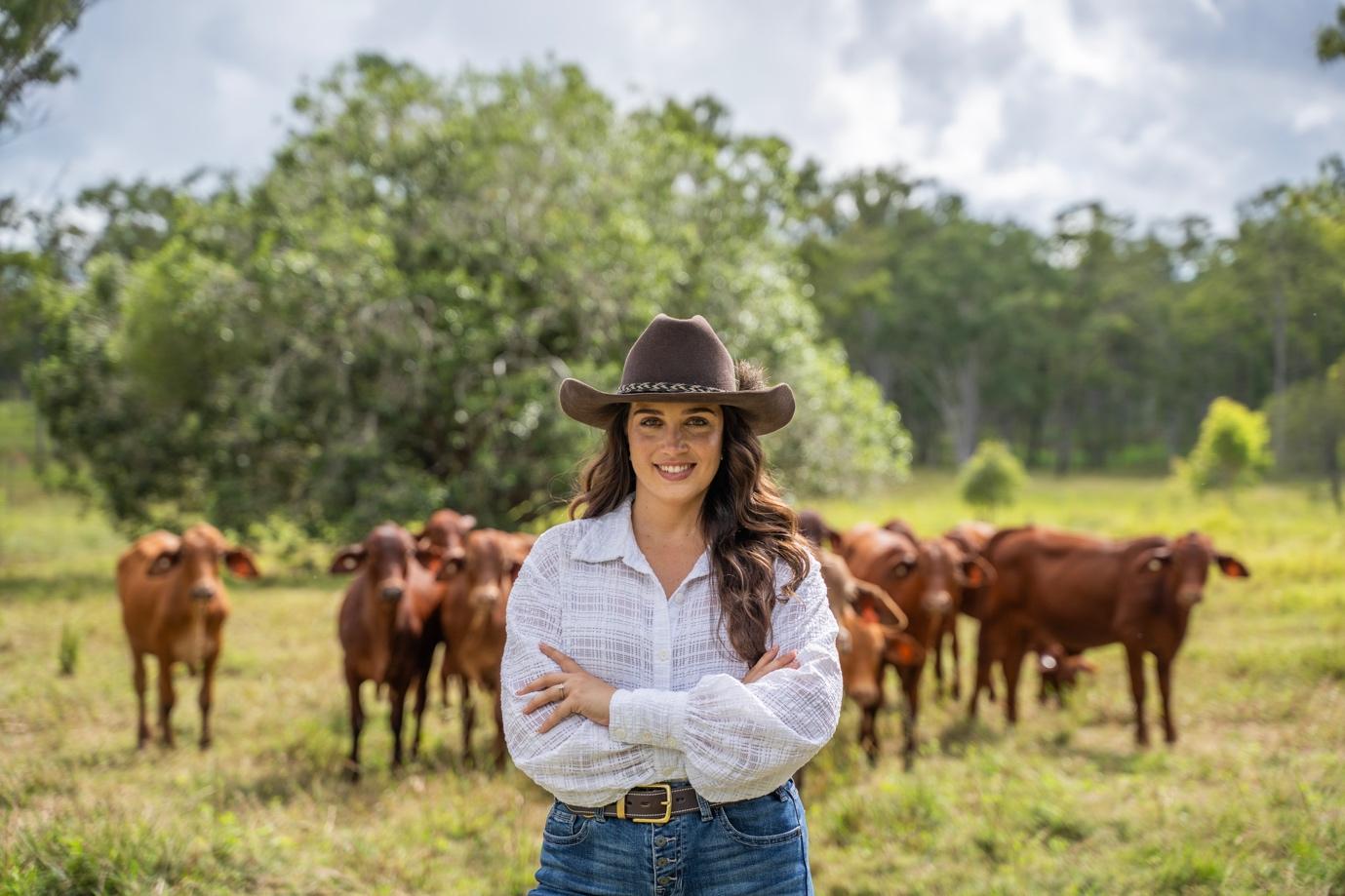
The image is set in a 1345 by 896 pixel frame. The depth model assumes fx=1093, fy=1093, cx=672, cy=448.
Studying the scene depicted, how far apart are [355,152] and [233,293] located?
3377mm

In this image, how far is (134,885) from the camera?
4.18 metres

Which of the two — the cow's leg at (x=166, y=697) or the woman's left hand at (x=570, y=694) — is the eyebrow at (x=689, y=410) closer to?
the woman's left hand at (x=570, y=694)

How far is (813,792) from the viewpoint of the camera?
270 inches

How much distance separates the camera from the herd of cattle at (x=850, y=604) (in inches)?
285

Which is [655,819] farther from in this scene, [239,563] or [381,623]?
[239,563]

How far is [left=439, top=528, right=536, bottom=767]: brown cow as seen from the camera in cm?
716

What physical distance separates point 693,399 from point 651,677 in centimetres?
70

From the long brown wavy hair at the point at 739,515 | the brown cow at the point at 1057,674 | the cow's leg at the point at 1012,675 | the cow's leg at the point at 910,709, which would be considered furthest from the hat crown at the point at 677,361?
the brown cow at the point at 1057,674

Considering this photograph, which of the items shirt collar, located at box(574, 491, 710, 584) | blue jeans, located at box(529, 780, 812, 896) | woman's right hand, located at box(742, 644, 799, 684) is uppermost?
shirt collar, located at box(574, 491, 710, 584)

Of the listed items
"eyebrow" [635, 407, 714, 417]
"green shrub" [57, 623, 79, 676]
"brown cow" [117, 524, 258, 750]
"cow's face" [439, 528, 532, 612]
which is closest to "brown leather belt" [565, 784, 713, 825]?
"eyebrow" [635, 407, 714, 417]

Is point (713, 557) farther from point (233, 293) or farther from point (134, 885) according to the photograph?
point (233, 293)

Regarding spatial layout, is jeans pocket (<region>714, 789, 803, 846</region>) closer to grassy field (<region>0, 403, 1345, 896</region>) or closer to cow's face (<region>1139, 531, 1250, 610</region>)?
grassy field (<region>0, 403, 1345, 896</region>)

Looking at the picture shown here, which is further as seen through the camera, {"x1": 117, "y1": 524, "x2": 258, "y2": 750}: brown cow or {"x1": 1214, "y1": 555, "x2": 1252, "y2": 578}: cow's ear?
{"x1": 1214, "y1": 555, "x2": 1252, "y2": 578}: cow's ear

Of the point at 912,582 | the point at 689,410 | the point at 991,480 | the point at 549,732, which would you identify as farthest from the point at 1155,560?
the point at 991,480
